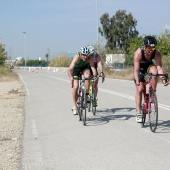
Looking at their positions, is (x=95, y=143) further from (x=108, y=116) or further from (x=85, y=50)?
(x=108, y=116)

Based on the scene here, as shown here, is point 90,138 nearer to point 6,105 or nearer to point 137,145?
point 137,145

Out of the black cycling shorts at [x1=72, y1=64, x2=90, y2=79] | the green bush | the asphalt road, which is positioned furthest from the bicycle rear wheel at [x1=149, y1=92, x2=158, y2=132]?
the green bush

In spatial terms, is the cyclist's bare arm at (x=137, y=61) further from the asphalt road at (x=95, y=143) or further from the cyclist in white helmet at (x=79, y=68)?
the cyclist in white helmet at (x=79, y=68)

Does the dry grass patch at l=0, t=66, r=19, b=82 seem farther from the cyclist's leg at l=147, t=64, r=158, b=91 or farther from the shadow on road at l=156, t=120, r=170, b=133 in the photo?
the cyclist's leg at l=147, t=64, r=158, b=91

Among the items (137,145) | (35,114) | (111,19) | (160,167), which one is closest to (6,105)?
(35,114)

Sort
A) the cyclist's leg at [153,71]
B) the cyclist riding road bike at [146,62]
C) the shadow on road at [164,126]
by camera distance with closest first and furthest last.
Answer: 1. the cyclist riding road bike at [146,62]
2. the cyclist's leg at [153,71]
3. the shadow on road at [164,126]

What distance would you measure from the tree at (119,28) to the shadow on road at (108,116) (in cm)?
6920

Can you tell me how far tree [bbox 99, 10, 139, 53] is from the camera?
8075cm

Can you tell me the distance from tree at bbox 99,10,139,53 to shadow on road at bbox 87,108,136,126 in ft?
227

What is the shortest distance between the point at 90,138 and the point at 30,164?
193cm

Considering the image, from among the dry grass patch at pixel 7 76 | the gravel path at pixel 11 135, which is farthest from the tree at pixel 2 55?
the gravel path at pixel 11 135

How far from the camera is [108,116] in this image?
10.6 meters

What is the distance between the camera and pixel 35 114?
11391mm

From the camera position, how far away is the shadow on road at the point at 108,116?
974cm
